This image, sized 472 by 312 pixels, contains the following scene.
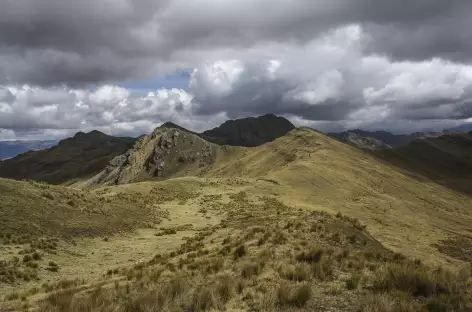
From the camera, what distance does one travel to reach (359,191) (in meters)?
90.5

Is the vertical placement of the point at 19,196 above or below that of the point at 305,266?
above

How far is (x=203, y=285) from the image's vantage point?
14633 mm

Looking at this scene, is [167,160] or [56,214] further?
[167,160]

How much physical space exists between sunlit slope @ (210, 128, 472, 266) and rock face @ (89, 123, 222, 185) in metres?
37.5

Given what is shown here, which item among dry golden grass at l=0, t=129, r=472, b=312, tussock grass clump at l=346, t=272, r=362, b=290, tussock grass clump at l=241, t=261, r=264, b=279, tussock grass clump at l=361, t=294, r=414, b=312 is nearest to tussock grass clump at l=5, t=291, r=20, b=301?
dry golden grass at l=0, t=129, r=472, b=312

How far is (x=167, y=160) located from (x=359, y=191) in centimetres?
10796

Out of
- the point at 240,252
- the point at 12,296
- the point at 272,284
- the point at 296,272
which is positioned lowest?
the point at 12,296

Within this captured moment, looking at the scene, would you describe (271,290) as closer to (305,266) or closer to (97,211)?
(305,266)

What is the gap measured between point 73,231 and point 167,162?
495ft

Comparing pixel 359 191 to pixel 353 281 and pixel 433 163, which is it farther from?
pixel 433 163

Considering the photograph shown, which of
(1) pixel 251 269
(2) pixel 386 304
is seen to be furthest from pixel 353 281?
(1) pixel 251 269

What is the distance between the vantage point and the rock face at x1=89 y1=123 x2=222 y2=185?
578 ft

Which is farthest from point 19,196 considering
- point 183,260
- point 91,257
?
point 183,260

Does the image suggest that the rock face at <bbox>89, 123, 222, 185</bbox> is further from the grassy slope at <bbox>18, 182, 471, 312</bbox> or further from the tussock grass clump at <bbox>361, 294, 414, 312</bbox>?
the tussock grass clump at <bbox>361, 294, 414, 312</bbox>
